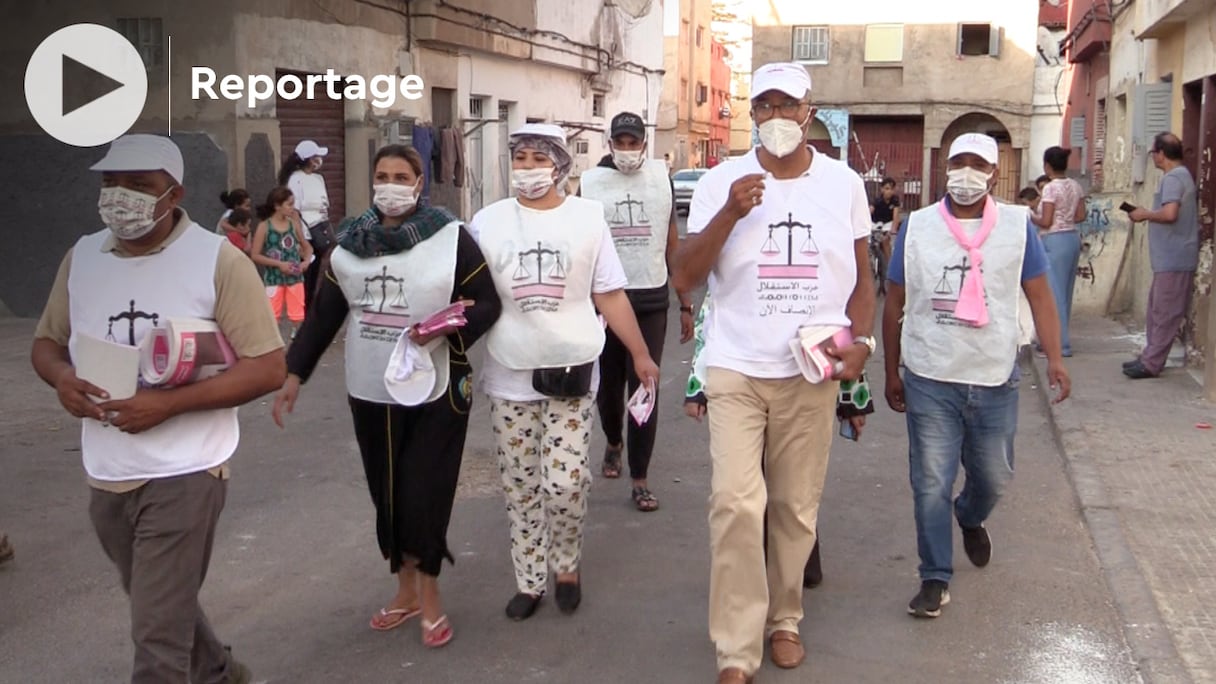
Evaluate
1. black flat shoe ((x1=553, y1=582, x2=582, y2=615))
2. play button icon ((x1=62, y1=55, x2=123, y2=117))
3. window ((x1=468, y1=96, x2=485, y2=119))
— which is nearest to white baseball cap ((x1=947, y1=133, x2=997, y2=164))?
black flat shoe ((x1=553, y1=582, x2=582, y2=615))

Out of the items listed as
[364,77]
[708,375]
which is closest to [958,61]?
[364,77]

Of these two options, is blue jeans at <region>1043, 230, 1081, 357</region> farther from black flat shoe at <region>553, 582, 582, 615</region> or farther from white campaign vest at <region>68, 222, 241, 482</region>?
white campaign vest at <region>68, 222, 241, 482</region>

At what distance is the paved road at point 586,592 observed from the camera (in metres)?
4.94

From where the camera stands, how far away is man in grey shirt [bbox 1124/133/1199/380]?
10438 millimetres

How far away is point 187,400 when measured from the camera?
373 centimetres

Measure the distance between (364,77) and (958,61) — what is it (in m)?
26.1

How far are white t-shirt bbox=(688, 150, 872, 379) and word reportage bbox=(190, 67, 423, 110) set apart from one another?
37.6 feet

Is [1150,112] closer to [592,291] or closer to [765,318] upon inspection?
[592,291]

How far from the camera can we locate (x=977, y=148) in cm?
530

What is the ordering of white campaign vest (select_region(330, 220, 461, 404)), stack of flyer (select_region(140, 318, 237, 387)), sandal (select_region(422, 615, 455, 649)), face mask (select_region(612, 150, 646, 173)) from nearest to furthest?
stack of flyer (select_region(140, 318, 237, 387))
white campaign vest (select_region(330, 220, 461, 404))
sandal (select_region(422, 615, 455, 649))
face mask (select_region(612, 150, 646, 173))

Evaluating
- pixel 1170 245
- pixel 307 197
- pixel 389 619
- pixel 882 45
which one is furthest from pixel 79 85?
pixel 882 45

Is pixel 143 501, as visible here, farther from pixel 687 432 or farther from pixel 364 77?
pixel 364 77

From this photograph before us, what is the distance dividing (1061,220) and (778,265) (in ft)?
26.7

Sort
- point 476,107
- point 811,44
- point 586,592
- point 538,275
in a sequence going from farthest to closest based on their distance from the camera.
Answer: point 811,44 → point 476,107 → point 586,592 → point 538,275
